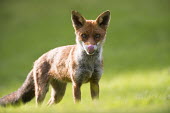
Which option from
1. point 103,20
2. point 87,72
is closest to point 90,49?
point 87,72

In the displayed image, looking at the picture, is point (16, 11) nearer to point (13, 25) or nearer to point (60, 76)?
point (13, 25)

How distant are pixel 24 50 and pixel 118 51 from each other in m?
6.74

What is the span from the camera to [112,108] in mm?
7961

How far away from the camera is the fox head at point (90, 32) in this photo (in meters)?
9.48

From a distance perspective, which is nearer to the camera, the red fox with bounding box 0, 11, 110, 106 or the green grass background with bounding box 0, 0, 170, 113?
the red fox with bounding box 0, 11, 110, 106

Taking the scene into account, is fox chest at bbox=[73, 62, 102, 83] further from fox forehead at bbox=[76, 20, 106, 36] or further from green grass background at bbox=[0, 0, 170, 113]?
green grass background at bbox=[0, 0, 170, 113]

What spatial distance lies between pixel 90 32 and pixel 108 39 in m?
19.9

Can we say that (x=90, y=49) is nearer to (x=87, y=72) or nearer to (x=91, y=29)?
(x=91, y=29)

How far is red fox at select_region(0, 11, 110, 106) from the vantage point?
967 cm

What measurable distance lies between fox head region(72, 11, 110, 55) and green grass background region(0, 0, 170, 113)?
18.8 feet

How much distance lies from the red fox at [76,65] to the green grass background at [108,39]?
480 centimetres

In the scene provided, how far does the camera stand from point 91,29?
9688 mm

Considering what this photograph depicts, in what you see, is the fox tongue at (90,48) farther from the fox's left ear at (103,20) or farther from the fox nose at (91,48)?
the fox's left ear at (103,20)

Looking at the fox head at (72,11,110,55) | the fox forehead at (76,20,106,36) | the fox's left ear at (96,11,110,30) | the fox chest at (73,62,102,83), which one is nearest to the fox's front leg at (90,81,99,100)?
the fox chest at (73,62,102,83)
